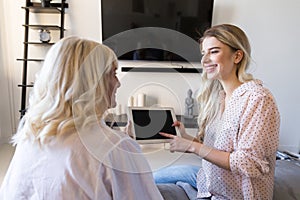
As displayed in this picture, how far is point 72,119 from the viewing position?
57cm

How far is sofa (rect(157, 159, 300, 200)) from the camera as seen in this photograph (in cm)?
108

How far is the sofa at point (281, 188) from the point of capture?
1080 millimetres

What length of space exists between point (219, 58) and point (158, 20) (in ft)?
5.57

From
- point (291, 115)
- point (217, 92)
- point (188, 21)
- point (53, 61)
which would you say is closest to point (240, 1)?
point (188, 21)

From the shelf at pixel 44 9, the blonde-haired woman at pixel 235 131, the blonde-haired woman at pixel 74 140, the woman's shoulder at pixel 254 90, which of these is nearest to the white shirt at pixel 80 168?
the blonde-haired woman at pixel 74 140

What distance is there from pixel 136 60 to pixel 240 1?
1311mm

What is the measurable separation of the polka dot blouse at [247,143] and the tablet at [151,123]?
205 mm

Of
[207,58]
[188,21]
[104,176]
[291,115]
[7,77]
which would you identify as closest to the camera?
[104,176]

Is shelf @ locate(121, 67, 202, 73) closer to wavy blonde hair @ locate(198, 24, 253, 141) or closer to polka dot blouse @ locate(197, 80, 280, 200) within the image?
wavy blonde hair @ locate(198, 24, 253, 141)

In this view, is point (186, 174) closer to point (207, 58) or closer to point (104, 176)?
point (207, 58)

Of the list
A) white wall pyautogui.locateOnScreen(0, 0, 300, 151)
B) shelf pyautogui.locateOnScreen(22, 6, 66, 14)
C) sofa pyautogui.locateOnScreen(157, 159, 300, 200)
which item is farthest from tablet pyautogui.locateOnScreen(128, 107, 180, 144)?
shelf pyautogui.locateOnScreen(22, 6, 66, 14)

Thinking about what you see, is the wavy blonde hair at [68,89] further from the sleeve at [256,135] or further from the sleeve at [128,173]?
the sleeve at [256,135]

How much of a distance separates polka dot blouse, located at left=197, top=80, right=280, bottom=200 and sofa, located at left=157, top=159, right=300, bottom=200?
6.6 inches

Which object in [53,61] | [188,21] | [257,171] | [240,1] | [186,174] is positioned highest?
[240,1]
